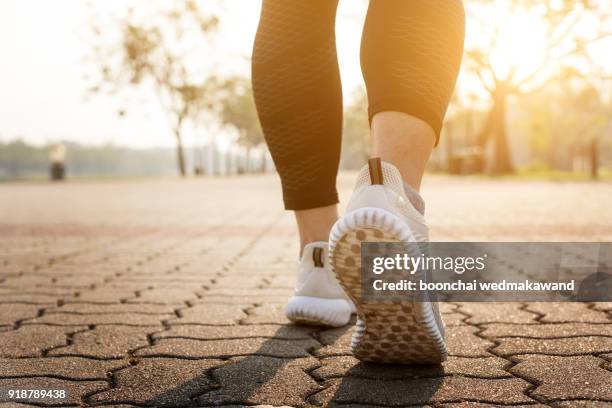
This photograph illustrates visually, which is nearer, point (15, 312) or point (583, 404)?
point (583, 404)

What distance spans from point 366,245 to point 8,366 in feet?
2.92

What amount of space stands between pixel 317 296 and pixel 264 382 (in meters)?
0.54

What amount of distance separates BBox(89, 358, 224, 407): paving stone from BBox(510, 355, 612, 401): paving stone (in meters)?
0.68

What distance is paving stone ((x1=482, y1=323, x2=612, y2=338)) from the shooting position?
6.08 ft

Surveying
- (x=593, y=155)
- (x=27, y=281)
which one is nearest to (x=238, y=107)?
(x=593, y=155)

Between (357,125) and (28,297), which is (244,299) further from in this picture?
(357,125)

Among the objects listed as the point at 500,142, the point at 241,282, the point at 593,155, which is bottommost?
the point at 241,282

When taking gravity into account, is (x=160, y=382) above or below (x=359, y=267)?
below

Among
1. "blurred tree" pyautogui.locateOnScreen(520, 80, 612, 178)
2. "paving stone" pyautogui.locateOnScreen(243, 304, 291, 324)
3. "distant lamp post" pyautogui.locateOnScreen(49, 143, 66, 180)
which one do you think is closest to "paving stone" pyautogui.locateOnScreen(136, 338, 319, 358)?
"paving stone" pyautogui.locateOnScreen(243, 304, 291, 324)

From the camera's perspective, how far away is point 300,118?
6.07ft

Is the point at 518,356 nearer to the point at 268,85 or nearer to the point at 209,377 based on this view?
the point at 209,377

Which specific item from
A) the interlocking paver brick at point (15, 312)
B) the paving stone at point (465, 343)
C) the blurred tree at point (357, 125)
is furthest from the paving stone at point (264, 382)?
the blurred tree at point (357, 125)

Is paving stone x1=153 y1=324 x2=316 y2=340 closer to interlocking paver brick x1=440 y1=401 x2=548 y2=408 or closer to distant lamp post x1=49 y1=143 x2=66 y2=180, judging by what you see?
interlocking paver brick x1=440 y1=401 x2=548 y2=408

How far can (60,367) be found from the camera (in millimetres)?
1604
